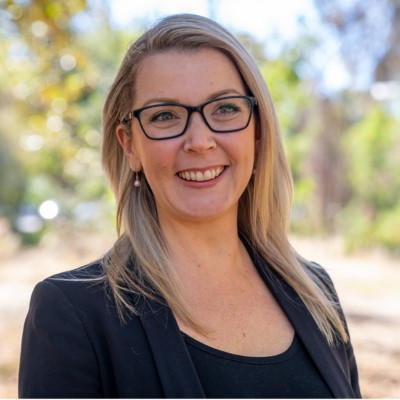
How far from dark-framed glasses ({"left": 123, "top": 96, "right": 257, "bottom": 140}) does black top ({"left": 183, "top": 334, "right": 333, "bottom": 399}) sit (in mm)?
602

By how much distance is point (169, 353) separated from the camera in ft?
5.82

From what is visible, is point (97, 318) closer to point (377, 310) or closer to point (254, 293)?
point (254, 293)

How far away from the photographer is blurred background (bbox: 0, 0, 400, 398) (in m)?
7.23

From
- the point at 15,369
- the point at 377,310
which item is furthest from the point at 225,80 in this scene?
the point at 377,310

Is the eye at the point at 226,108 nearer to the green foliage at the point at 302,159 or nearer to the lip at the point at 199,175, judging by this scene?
the lip at the point at 199,175

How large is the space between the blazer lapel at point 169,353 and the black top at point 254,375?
59mm

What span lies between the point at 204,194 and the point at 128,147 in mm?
347

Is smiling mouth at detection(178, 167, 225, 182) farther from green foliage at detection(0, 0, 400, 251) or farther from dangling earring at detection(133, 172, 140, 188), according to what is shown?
green foliage at detection(0, 0, 400, 251)

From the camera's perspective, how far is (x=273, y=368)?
1.90 m

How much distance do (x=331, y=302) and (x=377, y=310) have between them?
7.05 meters

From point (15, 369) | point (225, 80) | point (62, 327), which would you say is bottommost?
point (15, 369)

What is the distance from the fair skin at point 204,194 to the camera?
1.98m

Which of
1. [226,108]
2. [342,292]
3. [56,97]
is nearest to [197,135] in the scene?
[226,108]

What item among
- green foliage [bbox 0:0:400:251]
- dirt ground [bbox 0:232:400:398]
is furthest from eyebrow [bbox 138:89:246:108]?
green foliage [bbox 0:0:400:251]
